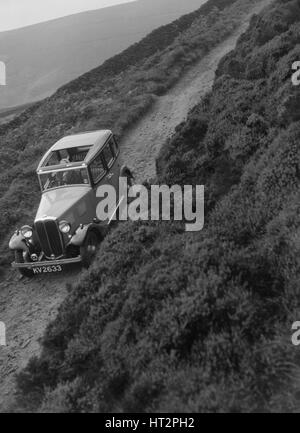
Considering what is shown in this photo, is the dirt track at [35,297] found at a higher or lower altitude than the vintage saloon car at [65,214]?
lower

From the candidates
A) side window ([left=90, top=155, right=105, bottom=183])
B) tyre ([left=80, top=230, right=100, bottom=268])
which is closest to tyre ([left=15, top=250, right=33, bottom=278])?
tyre ([left=80, top=230, right=100, bottom=268])

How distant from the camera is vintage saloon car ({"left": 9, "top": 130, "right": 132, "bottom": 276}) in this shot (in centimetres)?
1104

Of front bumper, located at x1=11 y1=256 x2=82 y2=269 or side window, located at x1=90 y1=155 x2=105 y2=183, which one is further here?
side window, located at x1=90 y1=155 x2=105 y2=183

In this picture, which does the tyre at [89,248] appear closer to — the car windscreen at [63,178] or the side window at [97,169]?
the car windscreen at [63,178]

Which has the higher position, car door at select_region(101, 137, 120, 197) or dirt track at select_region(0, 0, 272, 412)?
car door at select_region(101, 137, 120, 197)

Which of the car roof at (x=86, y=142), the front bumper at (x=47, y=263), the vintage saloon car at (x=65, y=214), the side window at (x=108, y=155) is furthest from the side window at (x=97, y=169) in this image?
the front bumper at (x=47, y=263)

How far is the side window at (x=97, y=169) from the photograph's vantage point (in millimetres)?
12422

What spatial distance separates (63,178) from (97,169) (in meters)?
1.03

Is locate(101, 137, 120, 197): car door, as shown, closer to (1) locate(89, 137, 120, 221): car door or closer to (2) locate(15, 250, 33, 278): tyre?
(1) locate(89, 137, 120, 221): car door

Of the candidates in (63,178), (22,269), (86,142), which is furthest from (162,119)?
(22,269)

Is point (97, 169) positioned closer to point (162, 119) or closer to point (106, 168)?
point (106, 168)

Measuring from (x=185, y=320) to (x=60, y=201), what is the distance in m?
6.56
